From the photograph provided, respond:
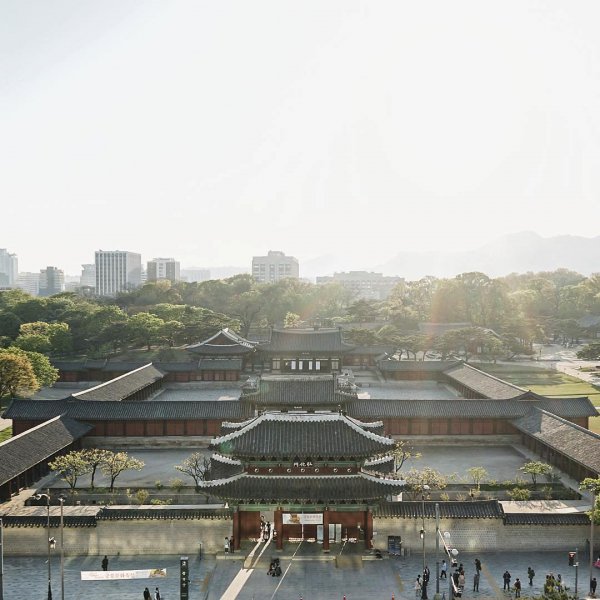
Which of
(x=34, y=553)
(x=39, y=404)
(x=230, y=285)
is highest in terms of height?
(x=230, y=285)

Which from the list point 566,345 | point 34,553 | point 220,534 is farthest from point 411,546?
point 566,345

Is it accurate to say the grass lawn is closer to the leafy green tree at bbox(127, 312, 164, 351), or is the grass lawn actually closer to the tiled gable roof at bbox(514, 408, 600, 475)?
the tiled gable roof at bbox(514, 408, 600, 475)

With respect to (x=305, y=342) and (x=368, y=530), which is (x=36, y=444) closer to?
(x=368, y=530)

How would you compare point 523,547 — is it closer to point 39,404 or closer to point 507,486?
point 507,486

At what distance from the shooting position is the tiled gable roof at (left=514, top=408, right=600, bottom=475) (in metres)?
38.4

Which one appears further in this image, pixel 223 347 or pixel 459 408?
pixel 223 347

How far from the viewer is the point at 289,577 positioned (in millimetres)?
28156

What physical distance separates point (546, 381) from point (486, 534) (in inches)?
1991

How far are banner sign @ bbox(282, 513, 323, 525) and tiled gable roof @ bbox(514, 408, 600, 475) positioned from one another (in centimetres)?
1668

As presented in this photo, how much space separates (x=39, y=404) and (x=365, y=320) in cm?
8396

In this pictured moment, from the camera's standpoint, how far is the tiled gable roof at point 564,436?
38.4 m

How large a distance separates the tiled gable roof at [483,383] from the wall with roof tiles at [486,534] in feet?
76.8

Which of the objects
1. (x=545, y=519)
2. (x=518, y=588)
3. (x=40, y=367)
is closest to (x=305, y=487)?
(x=518, y=588)

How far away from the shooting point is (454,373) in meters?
72.5
